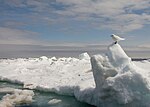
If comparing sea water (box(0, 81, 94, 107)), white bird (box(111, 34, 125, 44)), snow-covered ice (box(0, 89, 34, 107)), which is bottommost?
sea water (box(0, 81, 94, 107))

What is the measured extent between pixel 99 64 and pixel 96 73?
18.9 inches

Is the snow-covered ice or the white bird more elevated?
the white bird

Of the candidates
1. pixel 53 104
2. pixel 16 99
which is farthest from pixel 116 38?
pixel 16 99

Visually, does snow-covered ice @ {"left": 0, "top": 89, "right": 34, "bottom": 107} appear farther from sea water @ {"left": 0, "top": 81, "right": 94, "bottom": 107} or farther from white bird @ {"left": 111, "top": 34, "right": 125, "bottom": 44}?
white bird @ {"left": 111, "top": 34, "right": 125, "bottom": 44}

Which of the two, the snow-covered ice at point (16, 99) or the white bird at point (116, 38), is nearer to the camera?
the white bird at point (116, 38)

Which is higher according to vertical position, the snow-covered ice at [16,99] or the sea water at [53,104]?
the snow-covered ice at [16,99]

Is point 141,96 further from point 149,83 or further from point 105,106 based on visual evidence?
point 105,106

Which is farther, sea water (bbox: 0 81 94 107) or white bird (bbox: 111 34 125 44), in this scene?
sea water (bbox: 0 81 94 107)

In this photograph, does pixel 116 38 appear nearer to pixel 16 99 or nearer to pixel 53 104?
pixel 53 104

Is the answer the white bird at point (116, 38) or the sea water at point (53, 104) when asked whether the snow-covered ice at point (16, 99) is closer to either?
the sea water at point (53, 104)

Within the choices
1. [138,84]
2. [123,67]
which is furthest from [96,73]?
[138,84]

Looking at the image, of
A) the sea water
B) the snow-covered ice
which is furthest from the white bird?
the snow-covered ice

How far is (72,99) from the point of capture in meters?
14.6

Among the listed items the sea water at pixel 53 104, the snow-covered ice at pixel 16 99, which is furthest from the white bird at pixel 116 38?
the snow-covered ice at pixel 16 99
